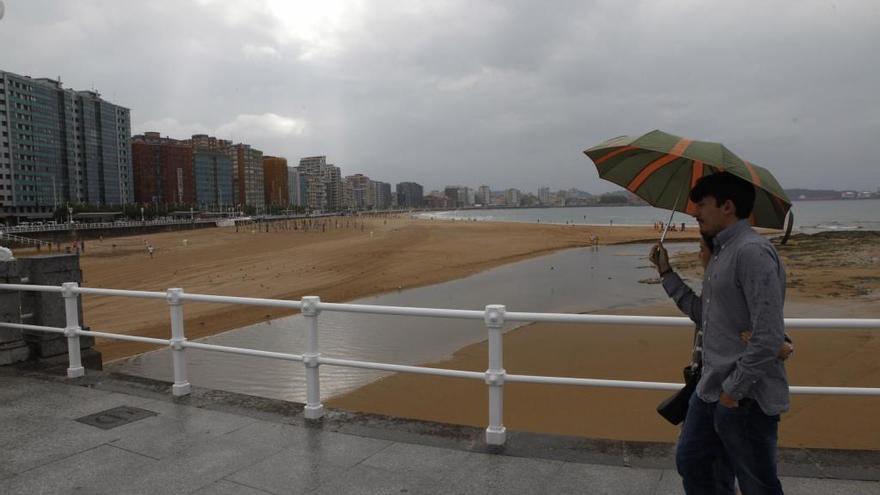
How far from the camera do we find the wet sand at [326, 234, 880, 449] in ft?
22.9

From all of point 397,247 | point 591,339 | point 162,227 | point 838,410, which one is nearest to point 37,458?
point 838,410

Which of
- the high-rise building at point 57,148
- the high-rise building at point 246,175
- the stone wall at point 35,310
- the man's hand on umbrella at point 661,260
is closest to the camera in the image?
the man's hand on umbrella at point 661,260

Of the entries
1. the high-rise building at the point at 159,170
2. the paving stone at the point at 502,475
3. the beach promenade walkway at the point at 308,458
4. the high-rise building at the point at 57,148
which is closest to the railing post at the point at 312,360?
the beach promenade walkway at the point at 308,458

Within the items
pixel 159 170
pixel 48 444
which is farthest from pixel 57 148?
pixel 48 444

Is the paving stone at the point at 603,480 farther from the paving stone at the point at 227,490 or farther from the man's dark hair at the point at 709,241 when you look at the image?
the paving stone at the point at 227,490

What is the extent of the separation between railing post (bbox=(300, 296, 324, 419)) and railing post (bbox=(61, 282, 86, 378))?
9.44ft

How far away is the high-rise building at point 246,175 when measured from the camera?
609ft

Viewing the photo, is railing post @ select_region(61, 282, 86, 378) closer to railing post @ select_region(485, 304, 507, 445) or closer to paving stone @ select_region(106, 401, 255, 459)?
paving stone @ select_region(106, 401, 255, 459)

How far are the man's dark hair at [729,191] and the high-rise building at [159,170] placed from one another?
154504mm

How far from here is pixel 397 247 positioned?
38.3 meters

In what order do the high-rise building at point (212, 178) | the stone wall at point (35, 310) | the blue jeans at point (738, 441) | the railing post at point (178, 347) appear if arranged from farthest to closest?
the high-rise building at point (212, 178), the stone wall at point (35, 310), the railing post at point (178, 347), the blue jeans at point (738, 441)

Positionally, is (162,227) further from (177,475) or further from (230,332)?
(177,475)

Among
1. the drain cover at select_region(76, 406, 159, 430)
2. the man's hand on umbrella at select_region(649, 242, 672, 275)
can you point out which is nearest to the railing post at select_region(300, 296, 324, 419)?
the drain cover at select_region(76, 406, 159, 430)

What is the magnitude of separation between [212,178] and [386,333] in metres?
167
